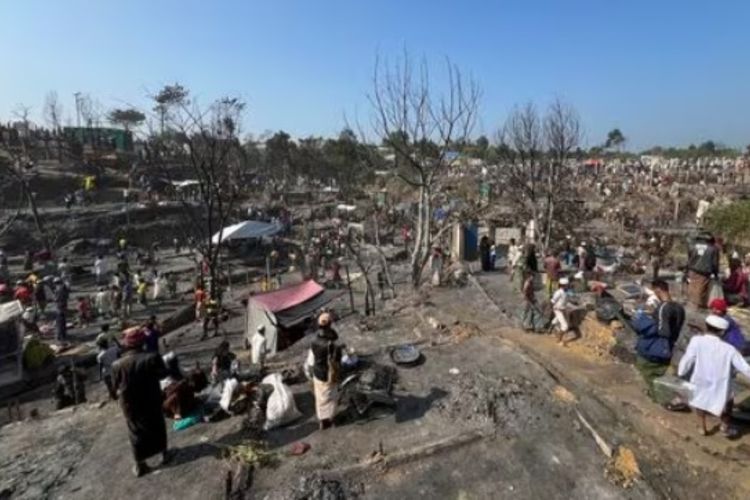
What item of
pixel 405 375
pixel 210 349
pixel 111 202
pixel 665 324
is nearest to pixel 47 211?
pixel 111 202

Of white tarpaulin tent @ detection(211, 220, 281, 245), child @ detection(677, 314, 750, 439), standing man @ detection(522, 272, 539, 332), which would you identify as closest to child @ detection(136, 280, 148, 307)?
white tarpaulin tent @ detection(211, 220, 281, 245)

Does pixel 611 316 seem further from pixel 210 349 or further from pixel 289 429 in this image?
pixel 210 349

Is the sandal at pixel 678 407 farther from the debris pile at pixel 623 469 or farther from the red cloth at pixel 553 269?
the red cloth at pixel 553 269

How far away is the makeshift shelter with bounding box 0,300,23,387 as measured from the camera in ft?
37.7

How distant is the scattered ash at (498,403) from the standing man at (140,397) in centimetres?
327

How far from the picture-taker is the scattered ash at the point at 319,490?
190 inches

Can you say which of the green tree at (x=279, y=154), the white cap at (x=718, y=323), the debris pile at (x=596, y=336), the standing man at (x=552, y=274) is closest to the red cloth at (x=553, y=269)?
the standing man at (x=552, y=274)

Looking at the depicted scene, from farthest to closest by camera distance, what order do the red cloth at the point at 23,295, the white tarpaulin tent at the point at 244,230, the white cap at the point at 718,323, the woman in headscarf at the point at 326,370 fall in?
the white tarpaulin tent at the point at 244,230
the red cloth at the point at 23,295
the woman in headscarf at the point at 326,370
the white cap at the point at 718,323

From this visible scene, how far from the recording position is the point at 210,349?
12.5m

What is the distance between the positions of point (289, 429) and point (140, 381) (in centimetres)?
178

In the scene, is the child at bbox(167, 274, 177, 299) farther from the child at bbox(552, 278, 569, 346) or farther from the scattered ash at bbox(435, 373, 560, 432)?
the scattered ash at bbox(435, 373, 560, 432)

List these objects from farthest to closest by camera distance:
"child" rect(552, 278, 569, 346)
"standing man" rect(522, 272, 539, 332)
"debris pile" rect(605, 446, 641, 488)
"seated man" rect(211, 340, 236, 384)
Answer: "standing man" rect(522, 272, 539, 332), "child" rect(552, 278, 569, 346), "seated man" rect(211, 340, 236, 384), "debris pile" rect(605, 446, 641, 488)

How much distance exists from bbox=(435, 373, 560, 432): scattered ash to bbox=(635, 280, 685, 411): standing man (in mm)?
1282

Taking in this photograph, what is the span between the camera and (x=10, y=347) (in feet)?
38.2
